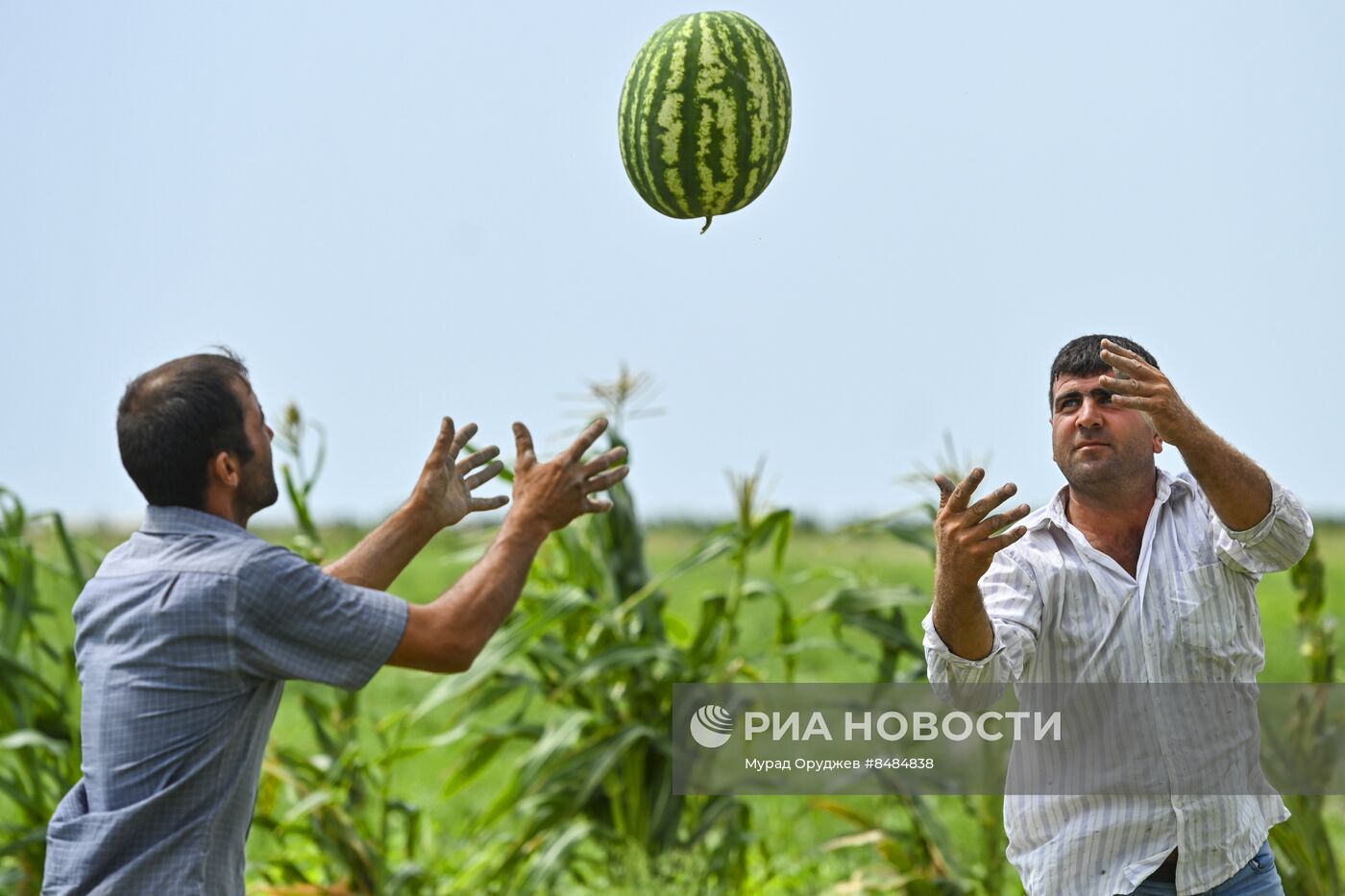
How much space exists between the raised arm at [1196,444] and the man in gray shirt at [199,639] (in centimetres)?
88

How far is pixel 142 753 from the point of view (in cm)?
243

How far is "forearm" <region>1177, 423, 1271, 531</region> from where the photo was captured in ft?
8.21

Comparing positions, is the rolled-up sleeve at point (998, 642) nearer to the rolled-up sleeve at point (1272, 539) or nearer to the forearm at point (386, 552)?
the rolled-up sleeve at point (1272, 539)

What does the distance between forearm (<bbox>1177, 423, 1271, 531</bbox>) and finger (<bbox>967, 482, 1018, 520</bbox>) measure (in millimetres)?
369

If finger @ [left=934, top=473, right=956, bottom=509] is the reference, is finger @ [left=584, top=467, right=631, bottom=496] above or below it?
above

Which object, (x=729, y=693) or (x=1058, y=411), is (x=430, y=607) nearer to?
(x=1058, y=411)

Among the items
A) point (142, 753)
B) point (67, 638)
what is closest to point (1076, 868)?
point (142, 753)

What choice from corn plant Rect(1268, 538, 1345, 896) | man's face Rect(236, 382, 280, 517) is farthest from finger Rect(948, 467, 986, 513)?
corn plant Rect(1268, 538, 1345, 896)

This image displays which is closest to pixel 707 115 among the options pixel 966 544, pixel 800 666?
pixel 966 544

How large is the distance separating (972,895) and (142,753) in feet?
8.51

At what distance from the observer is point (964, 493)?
237 cm

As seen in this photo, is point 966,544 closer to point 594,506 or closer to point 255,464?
point 594,506

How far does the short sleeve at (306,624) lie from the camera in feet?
7.97

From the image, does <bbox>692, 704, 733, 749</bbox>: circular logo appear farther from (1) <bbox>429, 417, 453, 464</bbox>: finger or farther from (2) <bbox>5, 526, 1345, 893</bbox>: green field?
(1) <bbox>429, 417, 453, 464</bbox>: finger
